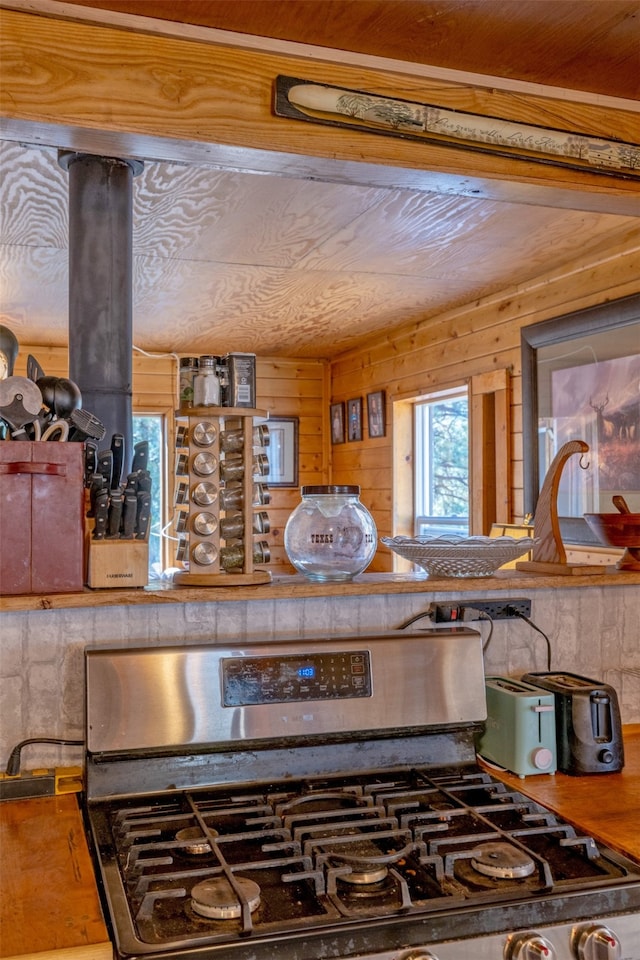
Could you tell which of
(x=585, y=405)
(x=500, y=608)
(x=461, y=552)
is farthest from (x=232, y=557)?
(x=585, y=405)

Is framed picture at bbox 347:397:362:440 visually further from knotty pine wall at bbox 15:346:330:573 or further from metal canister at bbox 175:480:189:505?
metal canister at bbox 175:480:189:505

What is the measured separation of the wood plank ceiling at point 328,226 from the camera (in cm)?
154

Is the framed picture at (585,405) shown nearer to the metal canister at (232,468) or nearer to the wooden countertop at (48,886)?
the metal canister at (232,468)

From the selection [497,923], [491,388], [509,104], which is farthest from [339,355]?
[497,923]

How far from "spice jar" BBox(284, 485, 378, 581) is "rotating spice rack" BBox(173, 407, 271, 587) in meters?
0.12

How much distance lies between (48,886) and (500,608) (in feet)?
3.36

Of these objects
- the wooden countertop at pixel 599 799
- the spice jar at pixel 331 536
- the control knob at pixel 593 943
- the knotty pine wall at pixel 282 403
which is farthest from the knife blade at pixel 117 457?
the knotty pine wall at pixel 282 403

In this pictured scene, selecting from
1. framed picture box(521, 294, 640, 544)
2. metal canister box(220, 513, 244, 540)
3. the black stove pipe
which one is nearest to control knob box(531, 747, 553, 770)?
metal canister box(220, 513, 244, 540)

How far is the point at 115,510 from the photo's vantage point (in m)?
1.52

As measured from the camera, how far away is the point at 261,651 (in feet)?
4.89

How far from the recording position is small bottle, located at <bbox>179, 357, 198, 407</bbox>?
159 cm

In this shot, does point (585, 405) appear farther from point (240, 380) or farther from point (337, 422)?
point (337, 422)

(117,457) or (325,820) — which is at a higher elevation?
(117,457)

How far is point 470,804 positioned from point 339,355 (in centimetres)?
521
